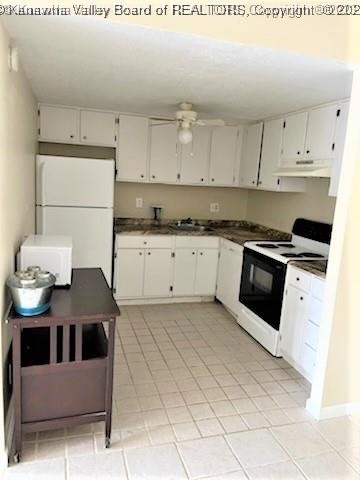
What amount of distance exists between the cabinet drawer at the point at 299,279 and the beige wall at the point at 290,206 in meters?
0.85

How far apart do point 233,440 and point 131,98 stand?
2828mm

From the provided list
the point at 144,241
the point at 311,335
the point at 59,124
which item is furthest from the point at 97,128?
the point at 311,335

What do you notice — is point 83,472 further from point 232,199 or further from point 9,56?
point 232,199

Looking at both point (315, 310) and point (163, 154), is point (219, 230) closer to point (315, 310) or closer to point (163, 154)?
point (163, 154)

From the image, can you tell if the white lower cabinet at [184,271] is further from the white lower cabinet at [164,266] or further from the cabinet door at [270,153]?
the cabinet door at [270,153]

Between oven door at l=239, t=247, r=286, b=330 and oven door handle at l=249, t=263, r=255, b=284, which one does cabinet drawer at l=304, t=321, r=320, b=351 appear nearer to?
oven door at l=239, t=247, r=286, b=330

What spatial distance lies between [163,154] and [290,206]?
61.8 inches

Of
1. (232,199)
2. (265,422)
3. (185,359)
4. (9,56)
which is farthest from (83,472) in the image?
(232,199)

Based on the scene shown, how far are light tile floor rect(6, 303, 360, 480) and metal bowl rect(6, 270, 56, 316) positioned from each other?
808 mm

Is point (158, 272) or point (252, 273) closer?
point (252, 273)

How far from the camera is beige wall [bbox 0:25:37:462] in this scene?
175cm

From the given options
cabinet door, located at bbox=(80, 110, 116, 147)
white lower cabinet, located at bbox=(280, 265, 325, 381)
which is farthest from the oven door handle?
cabinet door, located at bbox=(80, 110, 116, 147)

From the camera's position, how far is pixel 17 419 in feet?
6.01

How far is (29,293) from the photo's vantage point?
1.76m
